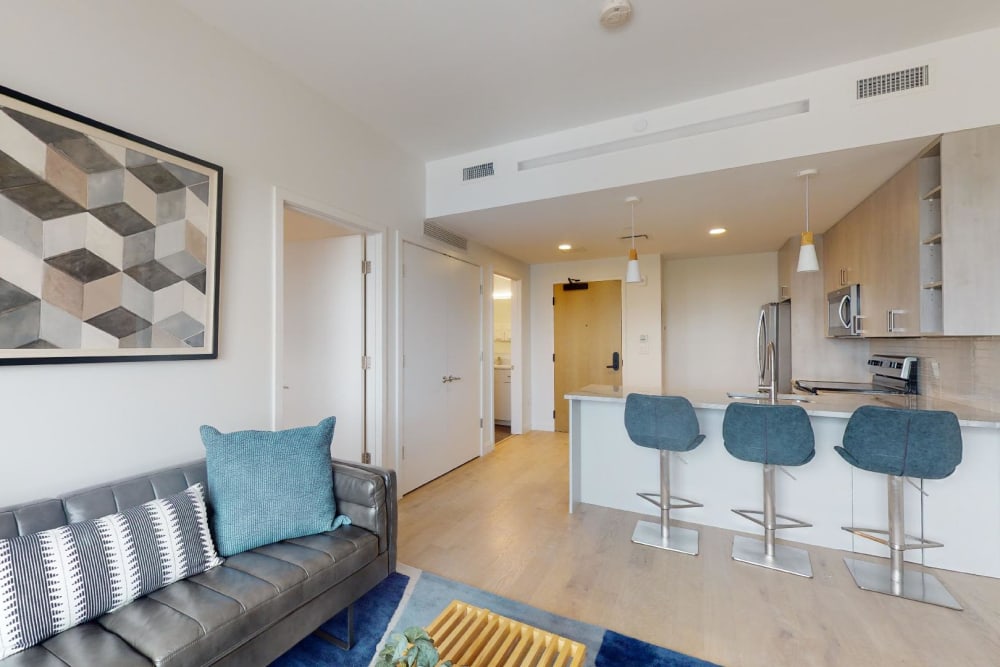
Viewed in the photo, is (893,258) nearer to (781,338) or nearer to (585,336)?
(781,338)

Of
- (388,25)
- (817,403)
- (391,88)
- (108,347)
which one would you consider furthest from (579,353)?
(108,347)

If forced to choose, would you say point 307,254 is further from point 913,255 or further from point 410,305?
point 913,255

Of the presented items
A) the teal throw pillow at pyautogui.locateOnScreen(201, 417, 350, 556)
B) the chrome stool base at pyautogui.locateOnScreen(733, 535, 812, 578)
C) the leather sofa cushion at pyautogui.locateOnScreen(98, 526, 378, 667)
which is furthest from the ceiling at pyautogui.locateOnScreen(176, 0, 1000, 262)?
the leather sofa cushion at pyautogui.locateOnScreen(98, 526, 378, 667)

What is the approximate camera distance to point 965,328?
2.14 meters

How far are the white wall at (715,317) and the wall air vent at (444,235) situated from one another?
9.43ft

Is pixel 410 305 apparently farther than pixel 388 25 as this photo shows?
Yes

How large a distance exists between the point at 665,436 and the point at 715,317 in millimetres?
3280

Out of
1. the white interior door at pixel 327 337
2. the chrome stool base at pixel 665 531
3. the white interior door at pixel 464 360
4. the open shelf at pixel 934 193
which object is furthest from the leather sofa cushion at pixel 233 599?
the open shelf at pixel 934 193

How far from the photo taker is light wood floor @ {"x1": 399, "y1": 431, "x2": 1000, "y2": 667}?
1750 mm

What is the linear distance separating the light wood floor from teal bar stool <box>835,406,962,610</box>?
0.09 metres

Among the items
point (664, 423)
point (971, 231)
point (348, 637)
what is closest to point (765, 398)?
point (664, 423)

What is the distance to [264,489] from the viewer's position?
5.80ft

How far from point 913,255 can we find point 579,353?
349cm

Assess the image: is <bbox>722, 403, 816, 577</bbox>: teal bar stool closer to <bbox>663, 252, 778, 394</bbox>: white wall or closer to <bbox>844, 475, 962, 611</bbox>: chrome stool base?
<bbox>844, 475, 962, 611</bbox>: chrome stool base
